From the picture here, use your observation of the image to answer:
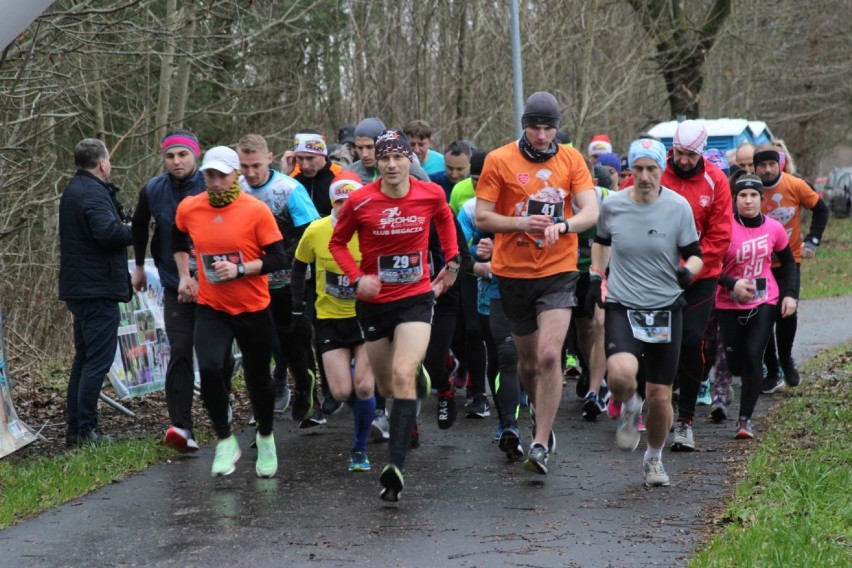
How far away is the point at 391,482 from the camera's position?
7.26 m

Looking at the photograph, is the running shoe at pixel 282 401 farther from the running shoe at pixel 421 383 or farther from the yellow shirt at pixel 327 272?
the running shoe at pixel 421 383

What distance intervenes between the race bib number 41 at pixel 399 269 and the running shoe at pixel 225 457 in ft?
5.00

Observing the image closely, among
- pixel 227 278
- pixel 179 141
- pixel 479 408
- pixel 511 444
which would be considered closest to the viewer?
pixel 227 278

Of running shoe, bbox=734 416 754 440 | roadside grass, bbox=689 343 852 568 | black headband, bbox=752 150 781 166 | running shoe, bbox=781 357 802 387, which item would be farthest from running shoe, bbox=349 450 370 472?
black headband, bbox=752 150 781 166

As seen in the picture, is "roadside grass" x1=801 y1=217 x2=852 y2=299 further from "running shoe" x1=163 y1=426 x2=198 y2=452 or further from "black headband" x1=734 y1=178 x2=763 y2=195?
"running shoe" x1=163 y1=426 x2=198 y2=452

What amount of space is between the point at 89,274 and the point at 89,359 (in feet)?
2.07

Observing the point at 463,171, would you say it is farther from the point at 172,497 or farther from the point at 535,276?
the point at 172,497

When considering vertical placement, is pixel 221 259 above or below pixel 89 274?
above

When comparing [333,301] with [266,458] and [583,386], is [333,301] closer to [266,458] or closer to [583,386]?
[266,458]

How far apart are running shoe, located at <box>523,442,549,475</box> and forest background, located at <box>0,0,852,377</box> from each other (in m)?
5.08

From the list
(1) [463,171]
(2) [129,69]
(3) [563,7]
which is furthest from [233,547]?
(3) [563,7]

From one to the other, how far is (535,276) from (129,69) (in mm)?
8205

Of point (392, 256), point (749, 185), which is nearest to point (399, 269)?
point (392, 256)

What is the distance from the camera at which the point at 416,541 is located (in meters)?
6.42
